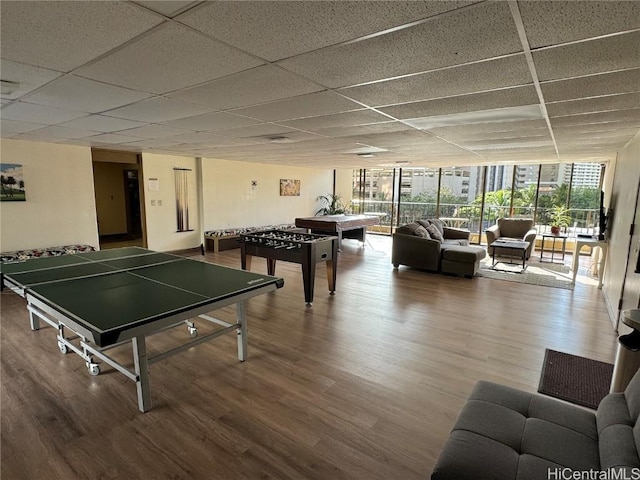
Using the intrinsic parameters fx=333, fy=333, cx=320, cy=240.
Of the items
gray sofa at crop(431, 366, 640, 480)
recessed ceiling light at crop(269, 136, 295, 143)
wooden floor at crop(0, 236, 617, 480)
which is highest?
recessed ceiling light at crop(269, 136, 295, 143)

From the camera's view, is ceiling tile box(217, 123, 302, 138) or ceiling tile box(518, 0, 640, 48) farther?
ceiling tile box(217, 123, 302, 138)

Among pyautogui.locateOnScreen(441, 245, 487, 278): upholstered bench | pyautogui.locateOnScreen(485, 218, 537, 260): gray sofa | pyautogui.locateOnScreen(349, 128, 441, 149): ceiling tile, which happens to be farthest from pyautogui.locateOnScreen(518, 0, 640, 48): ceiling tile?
pyautogui.locateOnScreen(485, 218, 537, 260): gray sofa

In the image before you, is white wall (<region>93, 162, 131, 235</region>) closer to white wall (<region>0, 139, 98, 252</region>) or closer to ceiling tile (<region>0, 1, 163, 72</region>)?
white wall (<region>0, 139, 98, 252</region>)

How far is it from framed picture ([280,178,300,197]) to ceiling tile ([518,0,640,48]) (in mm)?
8803

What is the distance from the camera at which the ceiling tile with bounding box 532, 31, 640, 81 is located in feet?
5.54

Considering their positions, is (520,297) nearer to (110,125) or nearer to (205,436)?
(205,436)

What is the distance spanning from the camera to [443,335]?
3.63m

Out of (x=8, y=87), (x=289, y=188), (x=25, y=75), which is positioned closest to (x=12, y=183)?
(x=8, y=87)

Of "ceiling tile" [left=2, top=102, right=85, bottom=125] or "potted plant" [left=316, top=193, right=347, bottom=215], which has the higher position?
"ceiling tile" [left=2, top=102, right=85, bottom=125]

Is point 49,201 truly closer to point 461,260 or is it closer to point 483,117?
point 483,117

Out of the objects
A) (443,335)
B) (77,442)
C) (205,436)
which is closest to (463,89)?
(443,335)

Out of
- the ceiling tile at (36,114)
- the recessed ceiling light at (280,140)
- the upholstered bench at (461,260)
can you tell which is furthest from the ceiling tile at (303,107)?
the upholstered bench at (461,260)

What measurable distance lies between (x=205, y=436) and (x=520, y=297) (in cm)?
472

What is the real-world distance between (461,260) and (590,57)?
14.8 ft
